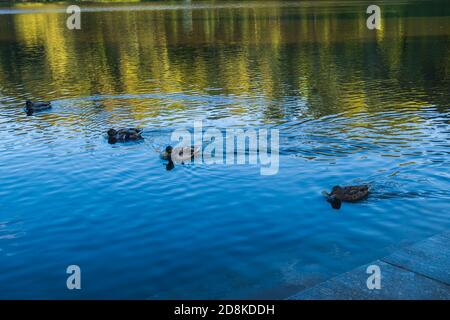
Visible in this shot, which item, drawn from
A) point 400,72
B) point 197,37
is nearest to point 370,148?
point 400,72

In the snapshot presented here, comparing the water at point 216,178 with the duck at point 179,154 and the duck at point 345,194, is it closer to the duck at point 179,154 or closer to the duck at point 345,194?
the duck at point 345,194

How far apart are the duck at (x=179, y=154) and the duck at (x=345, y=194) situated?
292 inches

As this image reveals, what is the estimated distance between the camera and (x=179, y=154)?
2588 centimetres

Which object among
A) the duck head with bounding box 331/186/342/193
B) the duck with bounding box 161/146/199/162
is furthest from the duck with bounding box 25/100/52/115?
the duck head with bounding box 331/186/342/193

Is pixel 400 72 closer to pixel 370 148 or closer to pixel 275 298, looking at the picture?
pixel 370 148

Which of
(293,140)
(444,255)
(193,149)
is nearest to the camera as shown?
(444,255)

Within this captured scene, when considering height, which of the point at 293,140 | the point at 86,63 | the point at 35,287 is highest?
the point at 86,63

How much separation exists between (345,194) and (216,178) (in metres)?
5.59

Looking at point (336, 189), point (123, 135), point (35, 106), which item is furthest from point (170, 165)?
point (35, 106)

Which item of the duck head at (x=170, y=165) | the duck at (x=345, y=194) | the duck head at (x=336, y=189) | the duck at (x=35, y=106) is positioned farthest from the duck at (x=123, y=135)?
the duck head at (x=336, y=189)

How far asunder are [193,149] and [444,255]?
1347cm

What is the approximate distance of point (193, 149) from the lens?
86.5 feet

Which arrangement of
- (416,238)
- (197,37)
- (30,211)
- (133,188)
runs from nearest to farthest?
(416,238) → (30,211) → (133,188) → (197,37)

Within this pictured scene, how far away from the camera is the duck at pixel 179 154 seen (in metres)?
25.8
